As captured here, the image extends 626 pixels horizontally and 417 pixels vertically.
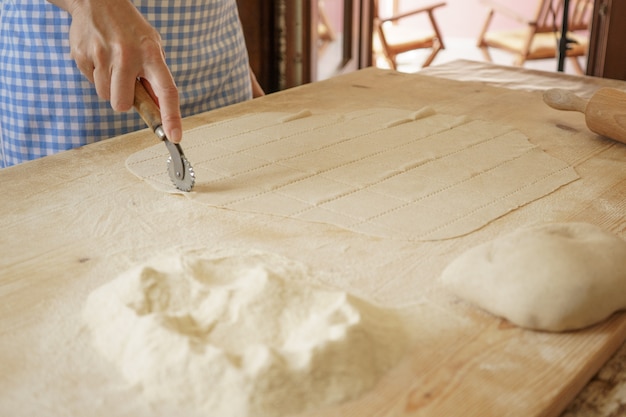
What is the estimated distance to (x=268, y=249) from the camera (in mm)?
953

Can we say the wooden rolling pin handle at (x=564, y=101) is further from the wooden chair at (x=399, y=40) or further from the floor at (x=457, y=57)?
the floor at (x=457, y=57)

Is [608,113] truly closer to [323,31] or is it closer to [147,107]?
[147,107]

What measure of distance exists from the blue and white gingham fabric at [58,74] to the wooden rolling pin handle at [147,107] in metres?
0.42

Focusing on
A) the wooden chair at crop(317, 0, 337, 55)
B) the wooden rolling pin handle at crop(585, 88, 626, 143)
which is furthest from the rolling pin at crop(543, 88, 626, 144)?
the wooden chair at crop(317, 0, 337, 55)

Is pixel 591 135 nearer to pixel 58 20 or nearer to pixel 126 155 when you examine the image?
pixel 126 155

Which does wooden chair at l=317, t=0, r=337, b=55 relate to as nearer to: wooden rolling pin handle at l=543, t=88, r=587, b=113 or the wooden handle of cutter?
wooden rolling pin handle at l=543, t=88, r=587, b=113

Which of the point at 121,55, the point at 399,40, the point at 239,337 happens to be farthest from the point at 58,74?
the point at 399,40

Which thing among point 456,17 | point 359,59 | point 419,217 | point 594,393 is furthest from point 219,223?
point 456,17

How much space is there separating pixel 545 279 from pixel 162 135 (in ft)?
2.08

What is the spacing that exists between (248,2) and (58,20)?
6.32ft

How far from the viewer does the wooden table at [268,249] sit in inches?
26.1

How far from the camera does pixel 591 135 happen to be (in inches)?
56.5

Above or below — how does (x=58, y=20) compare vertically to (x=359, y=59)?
above

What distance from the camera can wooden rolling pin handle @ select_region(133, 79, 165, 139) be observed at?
3.65 ft
